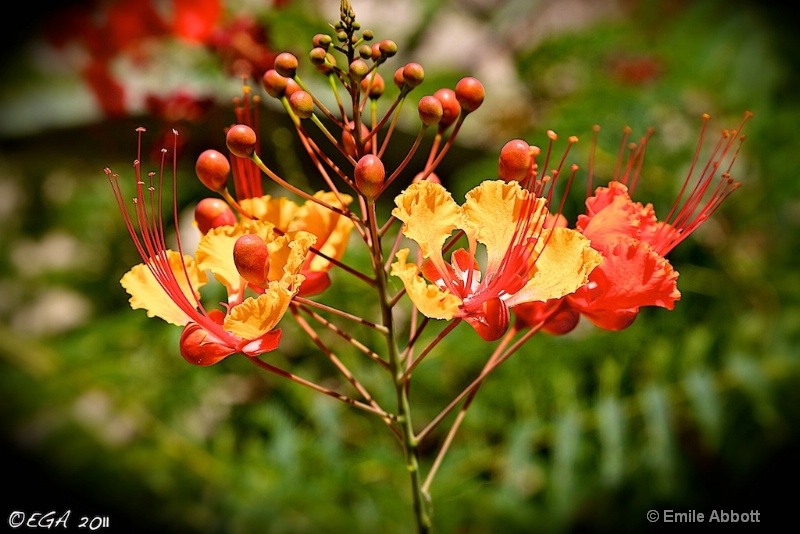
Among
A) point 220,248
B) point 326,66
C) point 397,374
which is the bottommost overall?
point 397,374

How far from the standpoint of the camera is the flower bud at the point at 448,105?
52 cm

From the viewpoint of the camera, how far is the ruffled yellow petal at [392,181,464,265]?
47 cm

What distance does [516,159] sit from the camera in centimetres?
49

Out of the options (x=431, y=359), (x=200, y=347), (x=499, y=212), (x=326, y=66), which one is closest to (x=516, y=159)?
→ (x=499, y=212)

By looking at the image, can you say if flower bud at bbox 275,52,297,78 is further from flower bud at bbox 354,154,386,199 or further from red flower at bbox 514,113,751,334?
red flower at bbox 514,113,751,334

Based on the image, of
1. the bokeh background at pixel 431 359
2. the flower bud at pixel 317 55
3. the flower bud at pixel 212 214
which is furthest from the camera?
the bokeh background at pixel 431 359

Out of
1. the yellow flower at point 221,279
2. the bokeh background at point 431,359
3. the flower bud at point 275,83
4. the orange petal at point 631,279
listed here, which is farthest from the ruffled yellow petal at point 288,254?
the bokeh background at point 431,359

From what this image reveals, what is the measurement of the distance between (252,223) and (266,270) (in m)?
0.06

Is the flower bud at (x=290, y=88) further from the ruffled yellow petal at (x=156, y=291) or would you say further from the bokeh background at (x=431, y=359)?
the bokeh background at (x=431, y=359)

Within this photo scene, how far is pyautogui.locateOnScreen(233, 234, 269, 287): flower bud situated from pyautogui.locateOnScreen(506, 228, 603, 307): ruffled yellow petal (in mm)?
182

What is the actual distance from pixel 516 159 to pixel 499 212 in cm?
4

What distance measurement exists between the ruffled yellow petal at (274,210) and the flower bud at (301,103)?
0.37 ft

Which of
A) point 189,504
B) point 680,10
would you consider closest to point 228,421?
point 189,504

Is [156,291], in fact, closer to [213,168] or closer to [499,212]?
[213,168]
